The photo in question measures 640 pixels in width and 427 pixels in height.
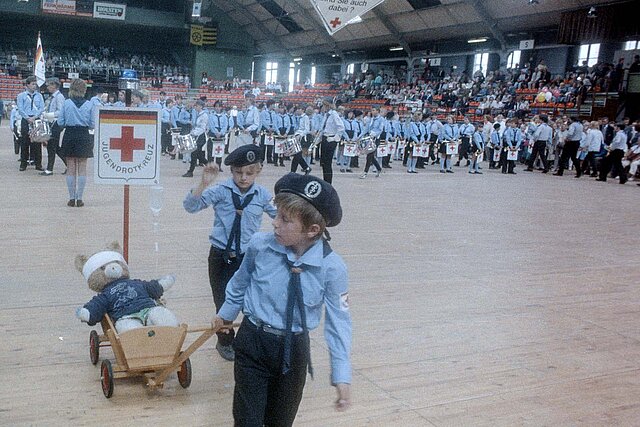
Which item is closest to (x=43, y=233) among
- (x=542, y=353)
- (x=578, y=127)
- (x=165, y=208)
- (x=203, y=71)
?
(x=165, y=208)

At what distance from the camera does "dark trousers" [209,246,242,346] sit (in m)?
3.85

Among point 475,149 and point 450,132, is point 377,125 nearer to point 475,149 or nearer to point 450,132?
point 450,132

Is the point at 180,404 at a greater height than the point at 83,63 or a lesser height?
lesser

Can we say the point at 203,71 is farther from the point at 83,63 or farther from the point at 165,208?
the point at 165,208

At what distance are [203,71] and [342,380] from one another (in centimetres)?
4720

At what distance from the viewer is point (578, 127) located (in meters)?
19.6

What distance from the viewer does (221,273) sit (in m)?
3.91

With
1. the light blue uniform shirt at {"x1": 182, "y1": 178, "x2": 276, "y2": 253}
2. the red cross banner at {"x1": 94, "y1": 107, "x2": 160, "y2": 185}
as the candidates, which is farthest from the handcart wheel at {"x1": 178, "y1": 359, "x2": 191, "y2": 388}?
the red cross banner at {"x1": 94, "y1": 107, "x2": 160, "y2": 185}

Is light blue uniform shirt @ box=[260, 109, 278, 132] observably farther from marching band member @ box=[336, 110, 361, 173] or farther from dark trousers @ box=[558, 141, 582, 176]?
dark trousers @ box=[558, 141, 582, 176]

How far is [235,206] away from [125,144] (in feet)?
3.99

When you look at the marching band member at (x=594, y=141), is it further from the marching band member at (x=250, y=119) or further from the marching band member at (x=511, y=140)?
the marching band member at (x=250, y=119)

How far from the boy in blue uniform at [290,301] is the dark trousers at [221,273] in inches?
54.5

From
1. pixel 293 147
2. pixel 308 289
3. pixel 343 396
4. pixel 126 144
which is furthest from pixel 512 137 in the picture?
pixel 343 396

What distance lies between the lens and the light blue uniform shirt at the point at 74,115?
336 inches
